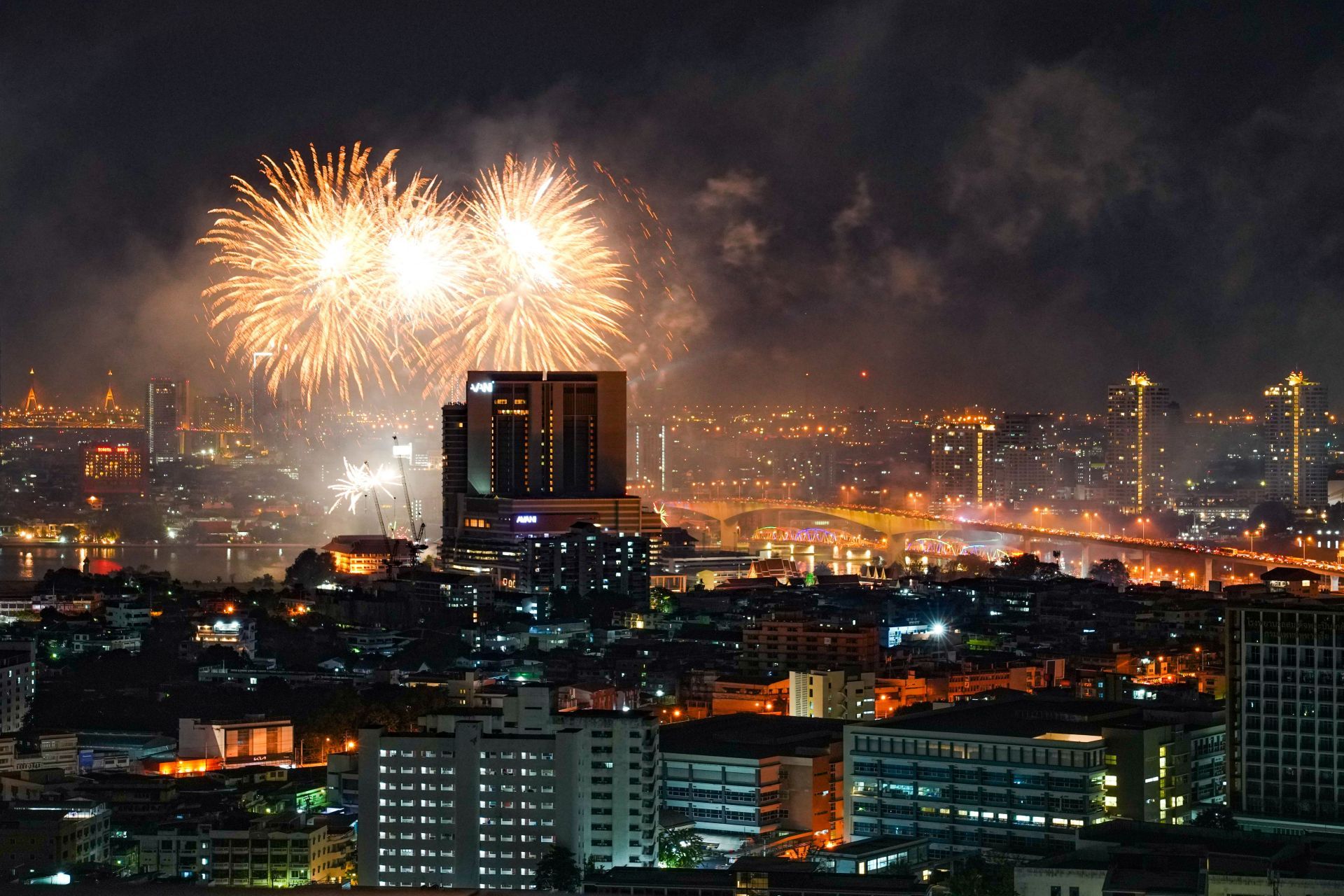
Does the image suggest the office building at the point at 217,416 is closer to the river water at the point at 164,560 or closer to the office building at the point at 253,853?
the river water at the point at 164,560

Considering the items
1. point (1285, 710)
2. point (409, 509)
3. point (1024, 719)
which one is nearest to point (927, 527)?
point (409, 509)

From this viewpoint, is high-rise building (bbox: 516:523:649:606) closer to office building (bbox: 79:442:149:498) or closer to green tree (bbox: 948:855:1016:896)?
green tree (bbox: 948:855:1016:896)

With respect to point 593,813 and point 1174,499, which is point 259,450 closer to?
point 1174,499

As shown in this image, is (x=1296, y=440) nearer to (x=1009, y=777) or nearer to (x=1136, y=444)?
(x=1136, y=444)

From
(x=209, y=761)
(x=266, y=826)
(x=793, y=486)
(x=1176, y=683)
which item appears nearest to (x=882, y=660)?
(x=1176, y=683)

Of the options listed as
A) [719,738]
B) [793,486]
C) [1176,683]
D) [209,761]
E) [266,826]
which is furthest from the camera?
[793,486]

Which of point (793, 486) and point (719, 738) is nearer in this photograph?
point (719, 738)
